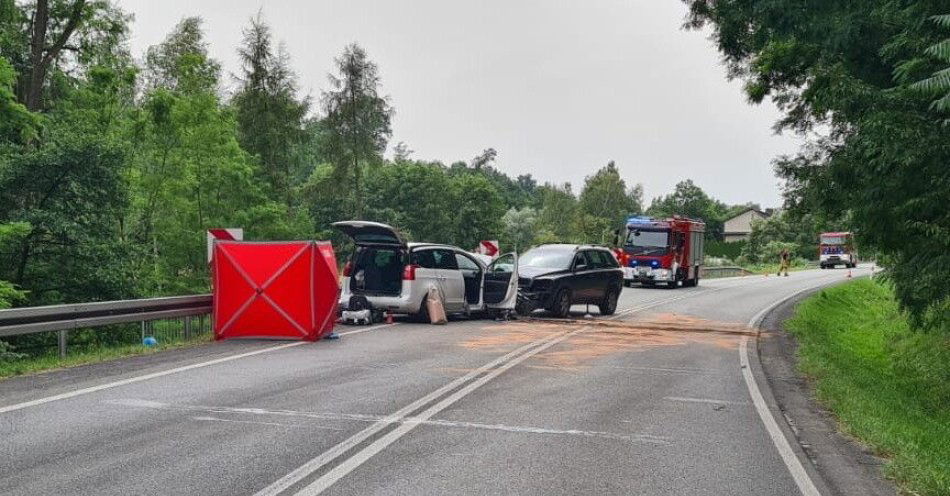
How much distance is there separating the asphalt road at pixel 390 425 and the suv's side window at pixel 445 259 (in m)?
4.32

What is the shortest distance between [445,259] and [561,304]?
139 inches

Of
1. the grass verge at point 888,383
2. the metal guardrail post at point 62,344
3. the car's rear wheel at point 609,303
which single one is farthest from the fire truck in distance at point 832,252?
the metal guardrail post at point 62,344

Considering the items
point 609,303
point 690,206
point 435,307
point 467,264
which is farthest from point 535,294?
point 690,206

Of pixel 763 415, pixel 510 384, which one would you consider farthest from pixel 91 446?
pixel 763 415

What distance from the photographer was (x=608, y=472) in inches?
230

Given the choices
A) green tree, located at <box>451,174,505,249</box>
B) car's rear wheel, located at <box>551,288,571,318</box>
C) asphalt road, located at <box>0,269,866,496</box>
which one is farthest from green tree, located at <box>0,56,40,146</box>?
green tree, located at <box>451,174,505,249</box>

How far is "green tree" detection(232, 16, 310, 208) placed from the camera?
4056 centimetres

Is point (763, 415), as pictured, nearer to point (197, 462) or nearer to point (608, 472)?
point (608, 472)

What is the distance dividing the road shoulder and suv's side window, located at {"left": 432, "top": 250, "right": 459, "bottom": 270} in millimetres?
6569

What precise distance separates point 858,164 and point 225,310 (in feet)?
32.0

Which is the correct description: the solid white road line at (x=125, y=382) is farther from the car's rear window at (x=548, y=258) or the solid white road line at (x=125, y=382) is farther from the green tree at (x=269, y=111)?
the green tree at (x=269, y=111)

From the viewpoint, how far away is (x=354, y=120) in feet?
152

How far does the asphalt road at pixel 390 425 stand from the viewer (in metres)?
5.50

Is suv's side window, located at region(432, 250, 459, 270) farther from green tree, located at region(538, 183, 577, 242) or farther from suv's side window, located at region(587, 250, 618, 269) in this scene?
green tree, located at region(538, 183, 577, 242)
